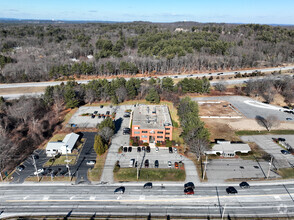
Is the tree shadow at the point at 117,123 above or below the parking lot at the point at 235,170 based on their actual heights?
above

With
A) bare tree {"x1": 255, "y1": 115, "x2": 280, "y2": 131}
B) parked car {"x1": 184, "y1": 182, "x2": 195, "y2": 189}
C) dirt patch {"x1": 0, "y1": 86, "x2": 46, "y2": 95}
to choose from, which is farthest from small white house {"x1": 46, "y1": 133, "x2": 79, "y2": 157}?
bare tree {"x1": 255, "y1": 115, "x2": 280, "y2": 131}

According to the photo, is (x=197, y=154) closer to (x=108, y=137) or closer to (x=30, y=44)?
(x=108, y=137)

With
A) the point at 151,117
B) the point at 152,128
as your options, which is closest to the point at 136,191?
the point at 152,128

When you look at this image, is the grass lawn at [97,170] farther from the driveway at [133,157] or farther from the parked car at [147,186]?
the parked car at [147,186]

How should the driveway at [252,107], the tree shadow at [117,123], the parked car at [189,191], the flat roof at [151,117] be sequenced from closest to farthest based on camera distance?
the parked car at [189,191], the flat roof at [151,117], the tree shadow at [117,123], the driveway at [252,107]

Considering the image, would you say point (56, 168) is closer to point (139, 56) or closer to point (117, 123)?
point (117, 123)

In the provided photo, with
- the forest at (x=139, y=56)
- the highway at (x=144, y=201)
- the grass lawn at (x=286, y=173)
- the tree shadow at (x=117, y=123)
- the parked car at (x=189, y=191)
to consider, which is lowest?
the highway at (x=144, y=201)

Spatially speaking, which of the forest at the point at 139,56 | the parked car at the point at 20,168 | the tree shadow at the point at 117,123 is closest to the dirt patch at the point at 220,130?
the tree shadow at the point at 117,123
